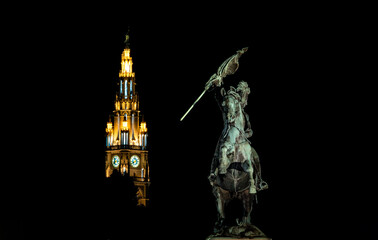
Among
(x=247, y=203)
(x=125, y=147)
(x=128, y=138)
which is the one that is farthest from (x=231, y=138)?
(x=128, y=138)

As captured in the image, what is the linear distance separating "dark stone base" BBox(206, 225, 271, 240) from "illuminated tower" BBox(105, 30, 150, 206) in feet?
476

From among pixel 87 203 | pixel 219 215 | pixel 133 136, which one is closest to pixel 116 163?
pixel 133 136

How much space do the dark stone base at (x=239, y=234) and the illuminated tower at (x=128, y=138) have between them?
145021 millimetres

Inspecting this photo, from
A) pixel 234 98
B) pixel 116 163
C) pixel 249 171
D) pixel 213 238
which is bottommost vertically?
pixel 213 238

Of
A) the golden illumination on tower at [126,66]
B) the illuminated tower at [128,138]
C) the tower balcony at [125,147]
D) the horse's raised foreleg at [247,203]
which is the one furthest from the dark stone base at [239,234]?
the golden illumination on tower at [126,66]

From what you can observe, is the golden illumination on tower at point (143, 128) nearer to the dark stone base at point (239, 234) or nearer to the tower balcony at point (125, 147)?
the tower balcony at point (125, 147)

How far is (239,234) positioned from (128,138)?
148398mm

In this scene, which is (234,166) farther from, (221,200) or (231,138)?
(221,200)

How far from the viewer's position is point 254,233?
33.7m

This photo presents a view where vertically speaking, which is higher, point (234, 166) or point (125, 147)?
point (125, 147)

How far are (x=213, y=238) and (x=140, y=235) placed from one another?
161 ft

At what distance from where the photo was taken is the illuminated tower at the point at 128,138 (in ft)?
592

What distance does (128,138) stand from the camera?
595 ft

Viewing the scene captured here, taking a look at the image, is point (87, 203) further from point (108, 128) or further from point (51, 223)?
point (108, 128)
